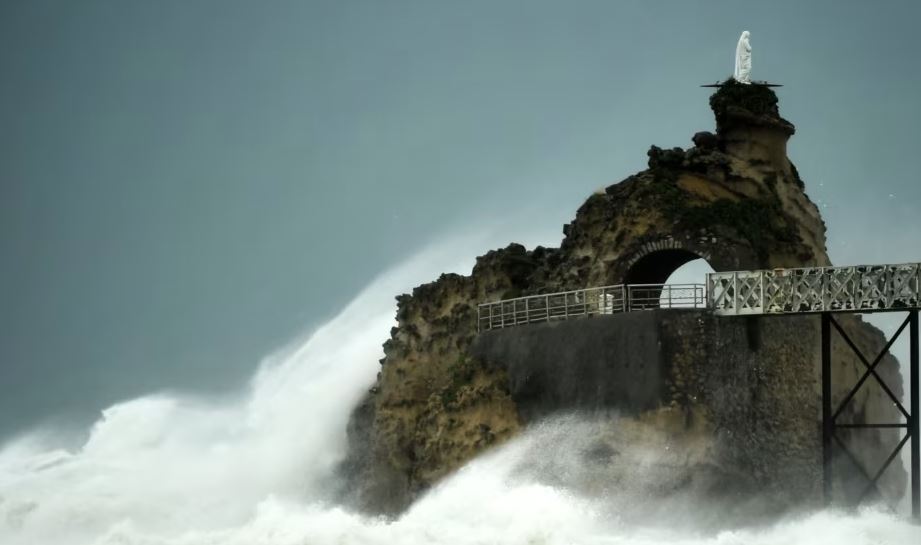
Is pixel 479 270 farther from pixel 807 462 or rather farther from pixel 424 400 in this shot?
pixel 807 462

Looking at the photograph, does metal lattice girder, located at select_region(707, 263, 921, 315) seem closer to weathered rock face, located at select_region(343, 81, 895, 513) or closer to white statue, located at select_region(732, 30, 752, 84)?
weathered rock face, located at select_region(343, 81, 895, 513)

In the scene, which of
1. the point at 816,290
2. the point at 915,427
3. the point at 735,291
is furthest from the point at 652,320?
the point at 915,427

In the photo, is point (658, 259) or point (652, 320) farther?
point (658, 259)

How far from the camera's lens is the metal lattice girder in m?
40.3

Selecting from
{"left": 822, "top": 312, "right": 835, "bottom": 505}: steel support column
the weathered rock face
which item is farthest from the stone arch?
{"left": 822, "top": 312, "right": 835, "bottom": 505}: steel support column

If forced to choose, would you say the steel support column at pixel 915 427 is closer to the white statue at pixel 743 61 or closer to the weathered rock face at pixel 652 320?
the weathered rock face at pixel 652 320

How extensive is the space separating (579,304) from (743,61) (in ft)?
26.8

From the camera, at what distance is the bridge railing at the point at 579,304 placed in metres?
42.1

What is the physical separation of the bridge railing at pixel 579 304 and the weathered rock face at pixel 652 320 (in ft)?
1.54

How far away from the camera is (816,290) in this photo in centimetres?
4109

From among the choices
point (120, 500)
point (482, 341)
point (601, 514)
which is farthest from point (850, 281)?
point (120, 500)

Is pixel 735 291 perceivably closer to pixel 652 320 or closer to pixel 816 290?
pixel 816 290

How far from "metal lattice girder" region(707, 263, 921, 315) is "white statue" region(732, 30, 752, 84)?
6.87 m

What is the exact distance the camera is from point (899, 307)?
40.4 meters
